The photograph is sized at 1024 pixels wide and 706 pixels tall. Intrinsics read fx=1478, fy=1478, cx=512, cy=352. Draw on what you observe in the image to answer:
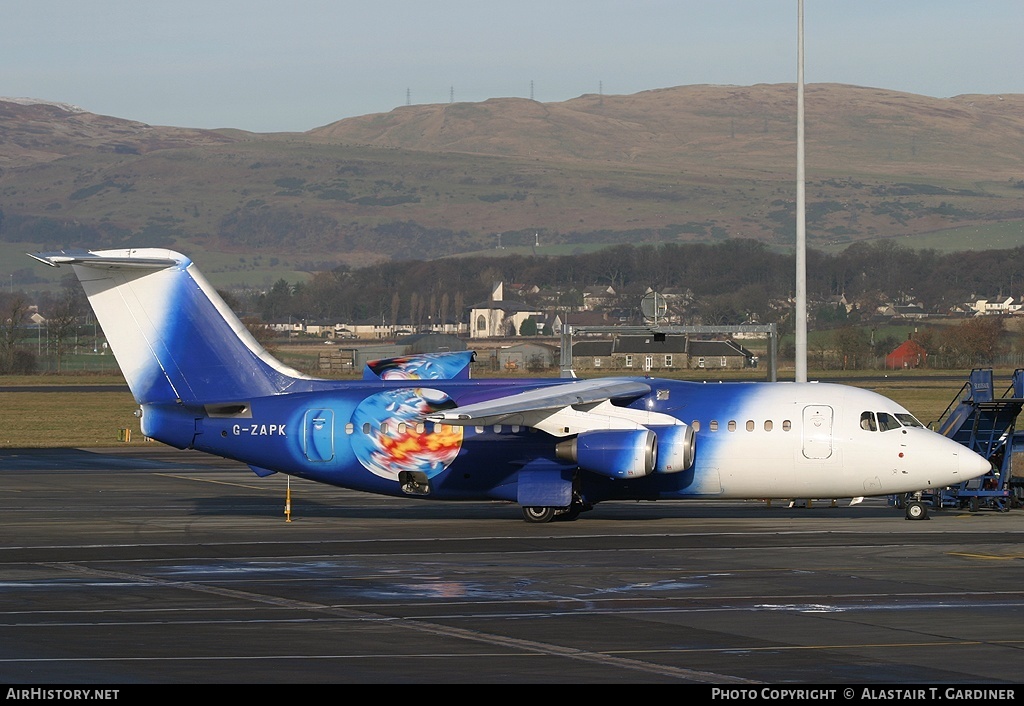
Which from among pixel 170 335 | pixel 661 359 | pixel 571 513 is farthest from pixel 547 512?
pixel 661 359

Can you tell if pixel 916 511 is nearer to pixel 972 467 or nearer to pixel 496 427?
pixel 972 467

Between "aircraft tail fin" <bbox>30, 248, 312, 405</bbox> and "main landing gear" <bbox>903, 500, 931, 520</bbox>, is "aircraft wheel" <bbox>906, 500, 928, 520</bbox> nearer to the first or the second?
"main landing gear" <bbox>903, 500, 931, 520</bbox>

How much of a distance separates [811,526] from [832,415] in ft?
8.52

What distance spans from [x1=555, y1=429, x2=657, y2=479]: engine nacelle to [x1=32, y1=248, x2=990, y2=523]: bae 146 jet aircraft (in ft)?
0.12

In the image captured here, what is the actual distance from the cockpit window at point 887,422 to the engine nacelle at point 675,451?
4.44 metres

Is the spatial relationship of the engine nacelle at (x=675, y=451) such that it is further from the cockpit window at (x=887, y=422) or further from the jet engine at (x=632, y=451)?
the cockpit window at (x=887, y=422)

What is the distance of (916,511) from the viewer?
35.1m

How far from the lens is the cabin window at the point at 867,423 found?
33888 millimetres

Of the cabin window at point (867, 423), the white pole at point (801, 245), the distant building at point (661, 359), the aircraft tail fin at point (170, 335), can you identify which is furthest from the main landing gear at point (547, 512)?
the distant building at point (661, 359)

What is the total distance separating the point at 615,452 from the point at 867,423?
5.90 meters

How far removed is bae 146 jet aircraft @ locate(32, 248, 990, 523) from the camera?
3369 centimetres

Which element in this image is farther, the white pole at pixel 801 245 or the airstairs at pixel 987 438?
the white pole at pixel 801 245

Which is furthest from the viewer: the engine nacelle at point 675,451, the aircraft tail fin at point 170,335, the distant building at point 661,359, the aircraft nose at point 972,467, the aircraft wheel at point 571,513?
the distant building at point 661,359
